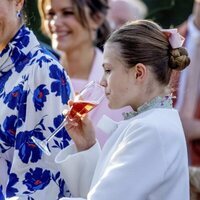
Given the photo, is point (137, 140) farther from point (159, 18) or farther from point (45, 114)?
point (159, 18)

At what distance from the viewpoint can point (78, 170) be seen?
4316 millimetres

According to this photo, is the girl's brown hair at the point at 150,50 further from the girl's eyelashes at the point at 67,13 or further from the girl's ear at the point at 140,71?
the girl's eyelashes at the point at 67,13

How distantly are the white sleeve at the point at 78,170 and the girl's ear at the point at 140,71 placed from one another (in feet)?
1.43

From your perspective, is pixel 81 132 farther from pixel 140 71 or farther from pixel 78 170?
pixel 140 71

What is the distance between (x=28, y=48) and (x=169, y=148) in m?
0.90

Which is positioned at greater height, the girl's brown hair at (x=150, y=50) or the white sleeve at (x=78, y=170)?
the girl's brown hair at (x=150, y=50)

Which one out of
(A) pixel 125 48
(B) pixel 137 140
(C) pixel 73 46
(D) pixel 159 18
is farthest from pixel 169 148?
(D) pixel 159 18

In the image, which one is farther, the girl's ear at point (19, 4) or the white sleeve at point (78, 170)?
the girl's ear at point (19, 4)

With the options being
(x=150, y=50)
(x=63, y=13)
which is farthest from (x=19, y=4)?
(x=63, y=13)

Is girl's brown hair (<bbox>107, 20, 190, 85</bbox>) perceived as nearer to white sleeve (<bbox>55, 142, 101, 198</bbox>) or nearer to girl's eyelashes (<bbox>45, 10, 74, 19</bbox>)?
white sleeve (<bbox>55, 142, 101, 198</bbox>)

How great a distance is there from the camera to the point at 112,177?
391cm

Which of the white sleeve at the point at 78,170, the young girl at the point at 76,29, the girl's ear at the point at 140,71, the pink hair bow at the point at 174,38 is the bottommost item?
the young girl at the point at 76,29

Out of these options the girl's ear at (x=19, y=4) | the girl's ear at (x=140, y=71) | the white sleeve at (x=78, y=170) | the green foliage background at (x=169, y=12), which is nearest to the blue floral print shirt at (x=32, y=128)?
the white sleeve at (x=78, y=170)

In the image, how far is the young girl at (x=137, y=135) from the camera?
390 centimetres
